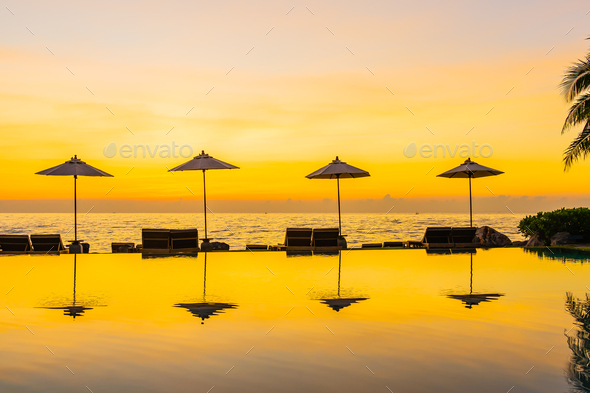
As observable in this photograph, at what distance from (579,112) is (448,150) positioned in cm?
533

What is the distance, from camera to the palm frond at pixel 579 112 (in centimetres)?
1941

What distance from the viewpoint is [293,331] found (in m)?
6.80

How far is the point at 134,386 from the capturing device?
16.4 feet

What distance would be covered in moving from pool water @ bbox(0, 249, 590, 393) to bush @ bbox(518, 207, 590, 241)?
7.96 metres

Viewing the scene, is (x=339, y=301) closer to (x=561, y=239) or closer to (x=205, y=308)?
(x=205, y=308)

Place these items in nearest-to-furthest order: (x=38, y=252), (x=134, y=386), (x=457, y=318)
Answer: (x=134, y=386), (x=457, y=318), (x=38, y=252)

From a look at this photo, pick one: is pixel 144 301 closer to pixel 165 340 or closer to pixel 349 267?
pixel 165 340

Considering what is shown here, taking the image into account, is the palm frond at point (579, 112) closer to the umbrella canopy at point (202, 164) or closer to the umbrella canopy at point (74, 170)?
the umbrella canopy at point (202, 164)

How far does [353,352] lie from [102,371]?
2.94m

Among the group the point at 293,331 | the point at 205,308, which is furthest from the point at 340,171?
the point at 293,331

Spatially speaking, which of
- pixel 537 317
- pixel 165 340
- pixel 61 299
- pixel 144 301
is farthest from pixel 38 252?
pixel 537 317

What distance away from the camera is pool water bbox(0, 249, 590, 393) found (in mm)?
5164

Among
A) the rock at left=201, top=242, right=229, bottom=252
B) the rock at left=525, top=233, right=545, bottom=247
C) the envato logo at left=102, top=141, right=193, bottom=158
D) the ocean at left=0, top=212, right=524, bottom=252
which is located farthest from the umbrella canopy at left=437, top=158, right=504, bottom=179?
the ocean at left=0, top=212, right=524, bottom=252

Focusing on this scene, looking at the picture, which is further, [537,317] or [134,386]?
[537,317]
